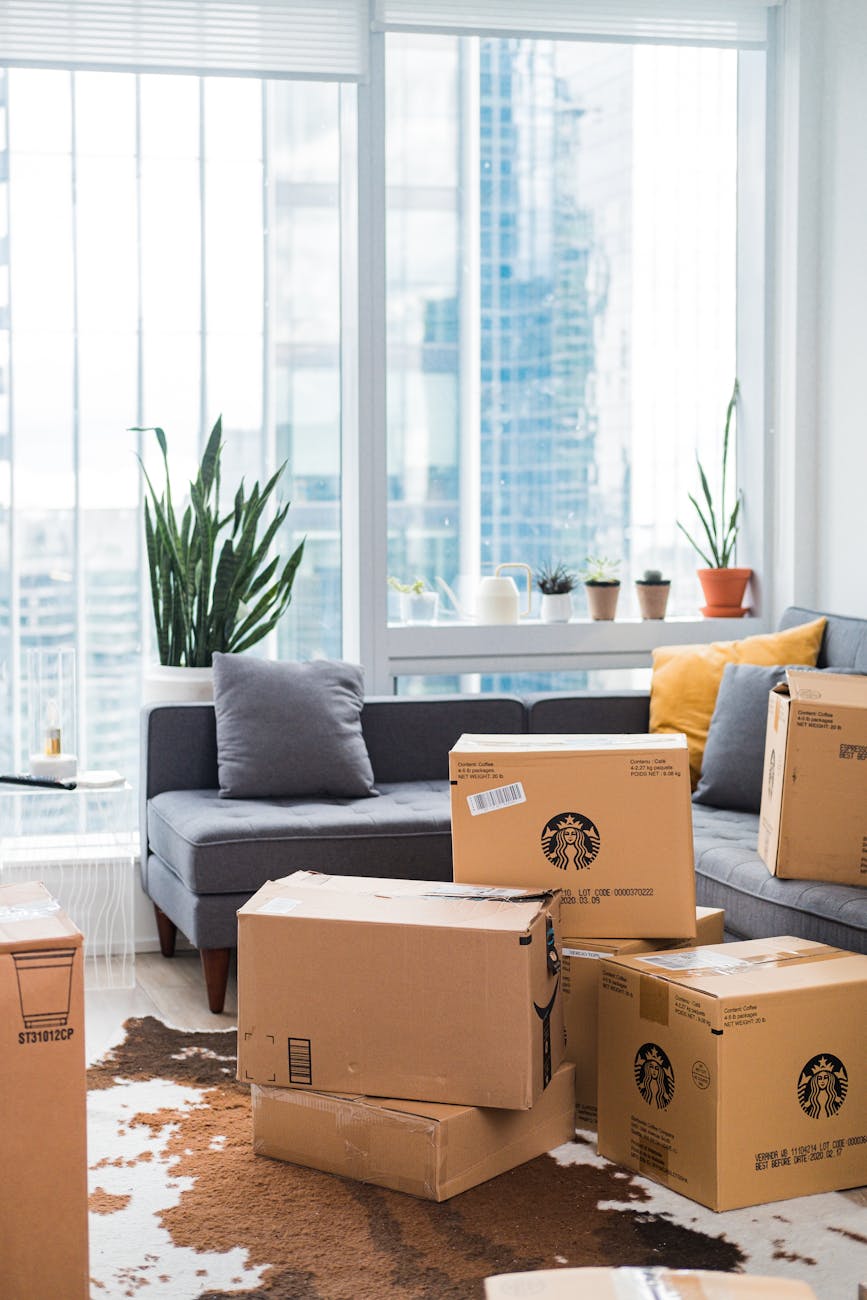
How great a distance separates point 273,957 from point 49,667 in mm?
1780

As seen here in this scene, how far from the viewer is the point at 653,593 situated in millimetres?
4613

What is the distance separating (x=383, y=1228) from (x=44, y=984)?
767 mm

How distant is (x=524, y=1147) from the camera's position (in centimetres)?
252

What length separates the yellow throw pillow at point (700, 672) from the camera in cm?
398

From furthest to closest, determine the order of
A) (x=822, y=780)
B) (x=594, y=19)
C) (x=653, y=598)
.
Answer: (x=653, y=598) < (x=594, y=19) < (x=822, y=780)

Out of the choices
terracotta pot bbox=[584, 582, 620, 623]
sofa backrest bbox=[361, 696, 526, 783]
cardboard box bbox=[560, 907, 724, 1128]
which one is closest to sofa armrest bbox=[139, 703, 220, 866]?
sofa backrest bbox=[361, 696, 526, 783]

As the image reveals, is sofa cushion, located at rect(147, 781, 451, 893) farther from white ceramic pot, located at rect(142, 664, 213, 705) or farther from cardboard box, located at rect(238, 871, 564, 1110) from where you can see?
cardboard box, located at rect(238, 871, 564, 1110)

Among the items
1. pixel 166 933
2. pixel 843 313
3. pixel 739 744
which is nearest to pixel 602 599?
pixel 739 744

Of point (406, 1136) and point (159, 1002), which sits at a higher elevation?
point (406, 1136)

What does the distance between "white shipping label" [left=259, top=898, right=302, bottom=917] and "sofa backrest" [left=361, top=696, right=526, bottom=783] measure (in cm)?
153

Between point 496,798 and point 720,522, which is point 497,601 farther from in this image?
point 496,798

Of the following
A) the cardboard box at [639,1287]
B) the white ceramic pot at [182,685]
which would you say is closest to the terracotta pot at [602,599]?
the white ceramic pot at [182,685]

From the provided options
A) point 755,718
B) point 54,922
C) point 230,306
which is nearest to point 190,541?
point 230,306

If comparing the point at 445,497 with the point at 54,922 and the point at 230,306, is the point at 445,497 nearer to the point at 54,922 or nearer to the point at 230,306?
the point at 230,306
